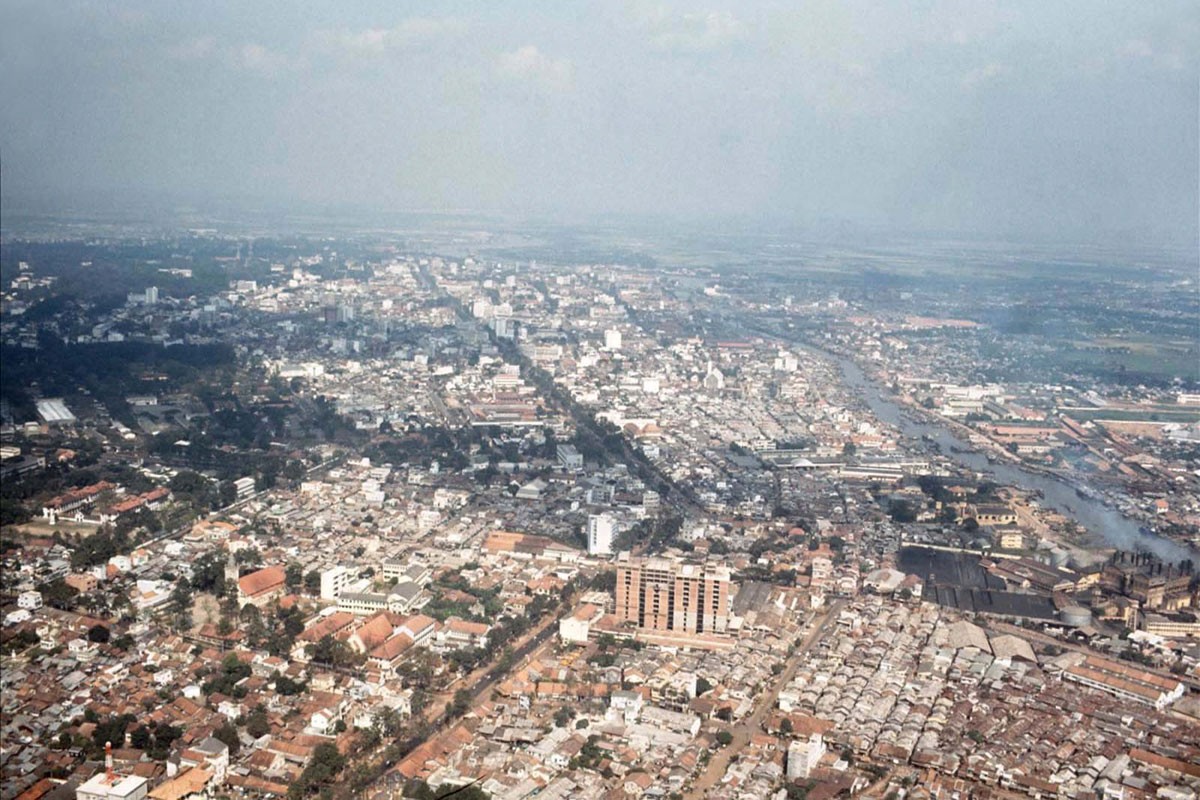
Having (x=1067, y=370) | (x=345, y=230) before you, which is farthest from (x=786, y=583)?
(x=345, y=230)

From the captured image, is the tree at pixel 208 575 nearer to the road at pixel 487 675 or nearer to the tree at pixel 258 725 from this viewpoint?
the tree at pixel 258 725

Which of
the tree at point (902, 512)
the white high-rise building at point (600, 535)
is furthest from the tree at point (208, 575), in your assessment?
the tree at point (902, 512)

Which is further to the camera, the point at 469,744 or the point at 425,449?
the point at 425,449

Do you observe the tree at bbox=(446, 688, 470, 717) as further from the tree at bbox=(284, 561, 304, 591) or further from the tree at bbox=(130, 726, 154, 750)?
the tree at bbox=(284, 561, 304, 591)

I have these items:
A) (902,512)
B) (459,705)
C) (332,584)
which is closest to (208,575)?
(332,584)

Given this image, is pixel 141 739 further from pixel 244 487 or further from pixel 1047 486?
pixel 1047 486

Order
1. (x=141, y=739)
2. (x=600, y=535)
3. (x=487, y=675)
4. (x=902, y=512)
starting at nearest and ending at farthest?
(x=141, y=739) < (x=487, y=675) < (x=600, y=535) < (x=902, y=512)

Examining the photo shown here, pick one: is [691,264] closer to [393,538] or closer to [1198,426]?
[1198,426]
